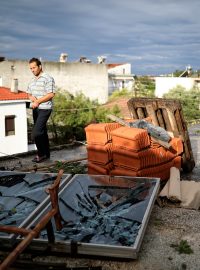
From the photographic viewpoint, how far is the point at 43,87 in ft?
19.9

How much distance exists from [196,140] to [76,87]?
2720cm

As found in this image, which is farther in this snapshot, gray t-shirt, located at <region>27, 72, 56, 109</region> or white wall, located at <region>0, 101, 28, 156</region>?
white wall, located at <region>0, 101, 28, 156</region>

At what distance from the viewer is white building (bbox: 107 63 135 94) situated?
46.0 m

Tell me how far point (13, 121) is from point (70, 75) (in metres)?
12.9

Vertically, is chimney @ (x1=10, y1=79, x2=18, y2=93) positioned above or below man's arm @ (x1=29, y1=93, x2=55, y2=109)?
above

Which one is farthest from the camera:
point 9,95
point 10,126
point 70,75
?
point 70,75

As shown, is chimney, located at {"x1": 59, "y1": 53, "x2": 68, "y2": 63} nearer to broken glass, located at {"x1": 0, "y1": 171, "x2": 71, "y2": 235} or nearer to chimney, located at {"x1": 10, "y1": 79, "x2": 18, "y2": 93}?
chimney, located at {"x1": 10, "y1": 79, "x2": 18, "y2": 93}

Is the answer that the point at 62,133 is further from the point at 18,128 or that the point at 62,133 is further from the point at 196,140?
the point at 18,128

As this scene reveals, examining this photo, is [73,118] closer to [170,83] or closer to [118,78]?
[170,83]

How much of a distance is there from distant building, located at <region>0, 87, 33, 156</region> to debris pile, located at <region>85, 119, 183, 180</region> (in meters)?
17.8

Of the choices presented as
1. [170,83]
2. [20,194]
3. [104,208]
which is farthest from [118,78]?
[104,208]

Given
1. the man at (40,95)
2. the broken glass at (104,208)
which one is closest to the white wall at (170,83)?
A: the man at (40,95)

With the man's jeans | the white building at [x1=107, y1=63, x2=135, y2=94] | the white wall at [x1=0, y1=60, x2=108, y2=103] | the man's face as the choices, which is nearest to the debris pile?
the man's jeans

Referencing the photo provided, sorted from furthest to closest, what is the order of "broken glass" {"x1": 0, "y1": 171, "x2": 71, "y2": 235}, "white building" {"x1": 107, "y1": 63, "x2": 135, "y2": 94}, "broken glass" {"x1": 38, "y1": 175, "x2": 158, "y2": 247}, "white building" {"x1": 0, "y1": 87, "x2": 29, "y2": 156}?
"white building" {"x1": 107, "y1": 63, "x2": 135, "y2": 94} < "white building" {"x1": 0, "y1": 87, "x2": 29, "y2": 156} < "broken glass" {"x1": 0, "y1": 171, "x2": 71, "y2": 235} < "broken glass" {"x1": 38, "y1": 175, "x2": 158, "y2": 247}
